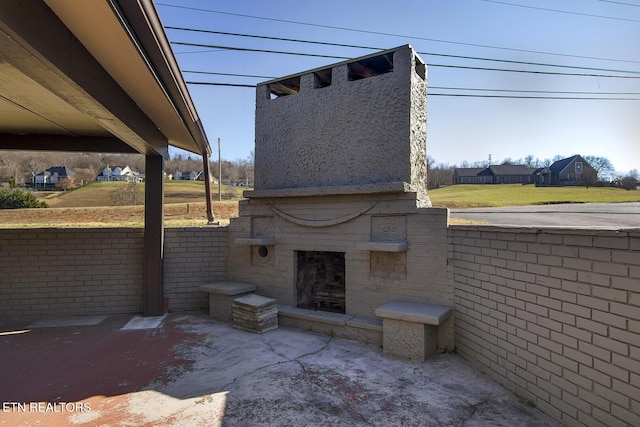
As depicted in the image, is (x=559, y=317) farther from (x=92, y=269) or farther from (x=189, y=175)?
(x=189, y=175)

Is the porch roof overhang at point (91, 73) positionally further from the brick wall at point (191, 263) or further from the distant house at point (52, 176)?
the distant house at point (52, 176)

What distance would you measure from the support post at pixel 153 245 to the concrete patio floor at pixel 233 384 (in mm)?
1029

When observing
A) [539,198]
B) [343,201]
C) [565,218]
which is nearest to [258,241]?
[343,201]

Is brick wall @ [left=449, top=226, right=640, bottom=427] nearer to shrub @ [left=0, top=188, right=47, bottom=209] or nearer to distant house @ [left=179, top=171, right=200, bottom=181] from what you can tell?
shrub @ [left=0, top=188, right=47, bottom=209]

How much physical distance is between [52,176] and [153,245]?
69.2 metres

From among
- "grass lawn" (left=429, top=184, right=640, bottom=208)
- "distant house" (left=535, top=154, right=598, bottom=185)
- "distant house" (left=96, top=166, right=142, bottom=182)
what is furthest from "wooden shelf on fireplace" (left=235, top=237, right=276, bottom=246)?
"distant house" (left=96, top=166, right=142, bottom=182)

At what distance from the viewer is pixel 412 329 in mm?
4723

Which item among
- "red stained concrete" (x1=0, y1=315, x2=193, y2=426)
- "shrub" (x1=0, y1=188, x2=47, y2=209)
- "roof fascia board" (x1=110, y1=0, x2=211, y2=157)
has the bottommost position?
"red stained concrete" (x1=0, y1=315, x2=193, y2=426)

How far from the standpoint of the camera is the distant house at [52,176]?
5003 centimetres

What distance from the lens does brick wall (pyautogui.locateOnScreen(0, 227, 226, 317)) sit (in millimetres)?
6695

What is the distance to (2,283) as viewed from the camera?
6.66m

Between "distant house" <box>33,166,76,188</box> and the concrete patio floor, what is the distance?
173 ft

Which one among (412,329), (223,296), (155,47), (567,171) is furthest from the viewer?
(567,171)

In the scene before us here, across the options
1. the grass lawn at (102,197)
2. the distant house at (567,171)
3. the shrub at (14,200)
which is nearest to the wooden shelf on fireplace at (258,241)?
the grass lawn at (102,197)
